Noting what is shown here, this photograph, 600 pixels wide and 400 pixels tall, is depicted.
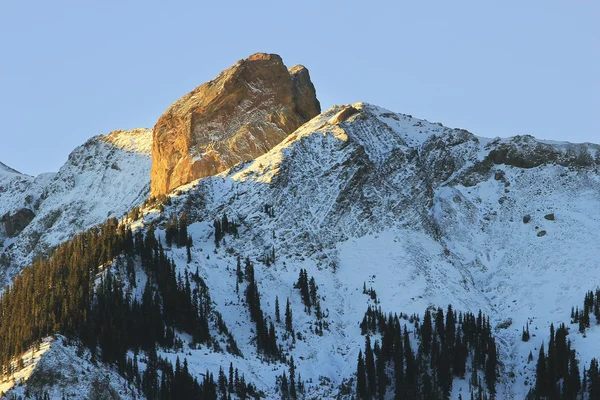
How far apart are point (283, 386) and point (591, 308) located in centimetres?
4541

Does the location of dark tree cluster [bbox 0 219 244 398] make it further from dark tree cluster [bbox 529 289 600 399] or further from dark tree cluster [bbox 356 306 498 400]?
dark tree cluster [bbox 529 289 600 399]

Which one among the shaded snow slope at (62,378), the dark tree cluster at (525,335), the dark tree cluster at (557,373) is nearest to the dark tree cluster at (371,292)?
the dark tree cluster at (525,335)

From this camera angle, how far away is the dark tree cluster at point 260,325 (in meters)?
173

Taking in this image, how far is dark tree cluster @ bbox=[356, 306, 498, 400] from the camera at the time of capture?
16438 centimetres

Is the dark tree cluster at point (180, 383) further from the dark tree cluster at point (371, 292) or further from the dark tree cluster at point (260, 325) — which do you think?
the dark tree cluster at point (371, 292)

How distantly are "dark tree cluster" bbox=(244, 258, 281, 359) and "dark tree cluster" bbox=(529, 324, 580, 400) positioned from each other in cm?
3461

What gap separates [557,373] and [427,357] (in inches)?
675

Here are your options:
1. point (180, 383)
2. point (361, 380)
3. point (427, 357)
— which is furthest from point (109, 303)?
point (427, 357)

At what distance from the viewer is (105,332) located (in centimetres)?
16175

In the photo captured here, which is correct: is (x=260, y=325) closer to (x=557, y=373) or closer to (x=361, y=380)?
(x=361, y=380)

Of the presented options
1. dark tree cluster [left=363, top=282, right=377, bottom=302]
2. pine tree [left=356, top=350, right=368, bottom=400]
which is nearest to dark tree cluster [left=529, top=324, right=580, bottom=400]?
pine tree [left=356, top=350, right=368, bottom=400]

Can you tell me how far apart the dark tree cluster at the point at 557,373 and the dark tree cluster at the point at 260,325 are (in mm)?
34614

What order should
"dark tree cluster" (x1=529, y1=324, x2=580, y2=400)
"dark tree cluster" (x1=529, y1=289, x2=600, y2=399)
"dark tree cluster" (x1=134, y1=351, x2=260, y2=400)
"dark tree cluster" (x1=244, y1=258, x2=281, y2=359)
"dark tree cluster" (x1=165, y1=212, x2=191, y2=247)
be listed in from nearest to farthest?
"dark tree cluster" (x1=134, y1=351, x2=260, y2=400)
"dark tree cluster" (x1=529, y1=289, x2=600, y2=399)
"dark tree cluster" (x1=529, y1=324, x2=580, y2=400)
"dark tree cluster" (x1=244, y1=258, x2=281, y2=359)
"dark tree cluster" (x1=165, y1=212, x2=191, y2=247)

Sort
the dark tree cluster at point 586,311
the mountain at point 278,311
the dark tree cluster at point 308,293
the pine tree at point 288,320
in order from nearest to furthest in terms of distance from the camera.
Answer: the mountain at point 278,311 → the dark tree cluster at point 586,311 → the pine tree at point 288,320 → the dark tree cluster at point 308,293
